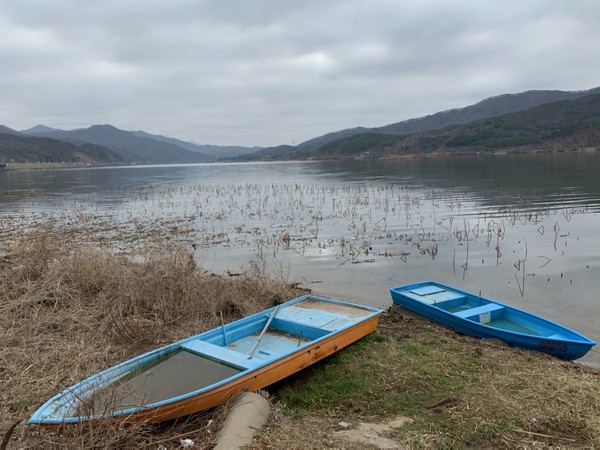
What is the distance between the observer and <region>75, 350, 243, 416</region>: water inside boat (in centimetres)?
516

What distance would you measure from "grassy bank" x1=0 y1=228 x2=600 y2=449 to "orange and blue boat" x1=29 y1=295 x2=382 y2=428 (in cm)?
22

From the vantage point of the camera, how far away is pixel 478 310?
8.78 m

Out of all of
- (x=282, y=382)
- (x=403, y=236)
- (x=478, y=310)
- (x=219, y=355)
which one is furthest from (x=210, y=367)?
(x=403, y=236)

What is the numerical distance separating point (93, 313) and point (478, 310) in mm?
7406

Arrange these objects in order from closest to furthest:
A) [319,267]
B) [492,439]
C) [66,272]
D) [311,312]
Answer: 1. [492,439]
2. [311,312]
3. [66,272]
4. [319,267]

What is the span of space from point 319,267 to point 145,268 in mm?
6117

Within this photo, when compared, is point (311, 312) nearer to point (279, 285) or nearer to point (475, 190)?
point (279, 285)

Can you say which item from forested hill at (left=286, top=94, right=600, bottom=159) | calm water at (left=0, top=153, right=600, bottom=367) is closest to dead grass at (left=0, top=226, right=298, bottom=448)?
calm water at (left=0, top=153, right=600, bottom=367)

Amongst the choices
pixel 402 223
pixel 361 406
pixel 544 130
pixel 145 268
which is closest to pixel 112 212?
pixel 402 223

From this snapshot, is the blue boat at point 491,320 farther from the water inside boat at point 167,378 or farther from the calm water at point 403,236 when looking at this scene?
the water inside boat at point 167,378

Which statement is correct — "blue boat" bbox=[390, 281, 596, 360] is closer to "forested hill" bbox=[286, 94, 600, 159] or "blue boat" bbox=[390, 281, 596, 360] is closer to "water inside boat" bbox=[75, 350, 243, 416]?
"water inside boat" bbox=[75, 350, 243, 416]

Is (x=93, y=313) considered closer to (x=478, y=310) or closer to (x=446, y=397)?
(x=446, y=397)

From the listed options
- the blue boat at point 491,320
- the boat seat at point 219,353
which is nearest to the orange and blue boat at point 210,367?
the boat seat at point 219,353

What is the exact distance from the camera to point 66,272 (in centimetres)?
928
